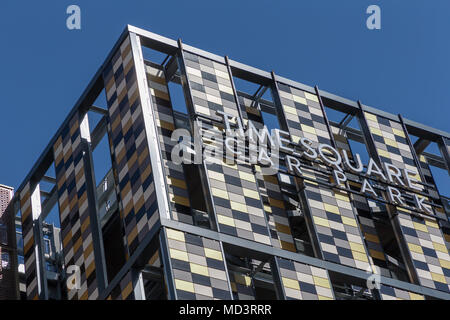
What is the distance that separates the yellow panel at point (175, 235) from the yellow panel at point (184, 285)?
652 centimetres

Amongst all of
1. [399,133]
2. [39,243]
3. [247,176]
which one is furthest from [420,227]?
[39,243]

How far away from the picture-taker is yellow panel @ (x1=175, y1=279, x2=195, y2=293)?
11775 centimetres

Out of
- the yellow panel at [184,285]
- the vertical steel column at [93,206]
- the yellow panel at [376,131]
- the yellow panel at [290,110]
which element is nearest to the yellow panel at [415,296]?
the yellow panel at [376,131]

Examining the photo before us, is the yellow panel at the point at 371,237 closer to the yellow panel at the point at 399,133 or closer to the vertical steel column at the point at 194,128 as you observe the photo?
the yellow panel at the point at 399,133

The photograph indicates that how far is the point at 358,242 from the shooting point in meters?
141

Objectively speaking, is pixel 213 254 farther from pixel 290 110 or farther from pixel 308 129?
pixel 290 110

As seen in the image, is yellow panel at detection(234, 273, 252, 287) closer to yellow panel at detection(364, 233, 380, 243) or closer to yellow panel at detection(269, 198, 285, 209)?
yellow panel at detection(269, 198, 285, 209)

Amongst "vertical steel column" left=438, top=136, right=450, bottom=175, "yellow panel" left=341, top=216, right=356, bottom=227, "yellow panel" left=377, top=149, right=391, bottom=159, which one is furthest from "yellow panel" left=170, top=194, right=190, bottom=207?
"vertical steel column" left=438, top=136, right=450, bottom=175

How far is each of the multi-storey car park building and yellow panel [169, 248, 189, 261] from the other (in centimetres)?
28

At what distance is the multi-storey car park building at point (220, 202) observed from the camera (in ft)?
421

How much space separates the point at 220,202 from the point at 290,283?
13.5m

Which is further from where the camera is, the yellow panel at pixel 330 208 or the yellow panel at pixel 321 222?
the yellow panel at pixel 330 208

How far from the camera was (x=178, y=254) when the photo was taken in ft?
399

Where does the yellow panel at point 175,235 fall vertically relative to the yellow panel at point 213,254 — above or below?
above
